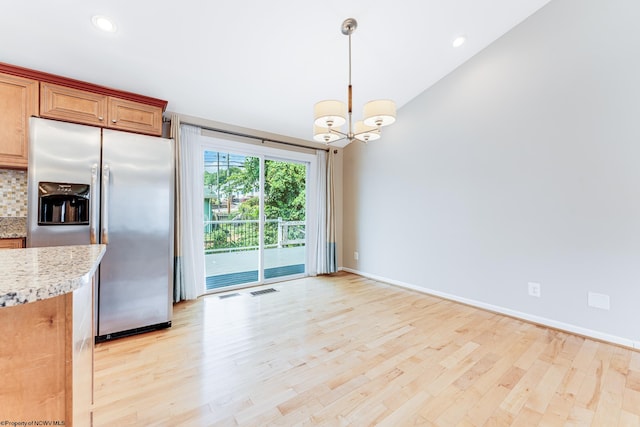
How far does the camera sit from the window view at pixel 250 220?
4004 millimetres

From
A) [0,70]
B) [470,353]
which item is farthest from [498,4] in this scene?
[0,70]

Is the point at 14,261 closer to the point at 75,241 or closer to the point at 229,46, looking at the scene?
the point at 75,241

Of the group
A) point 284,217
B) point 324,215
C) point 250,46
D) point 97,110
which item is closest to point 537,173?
point 324,215

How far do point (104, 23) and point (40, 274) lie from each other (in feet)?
7.92

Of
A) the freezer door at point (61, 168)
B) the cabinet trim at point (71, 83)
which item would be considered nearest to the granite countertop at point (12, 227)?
the freezer door at point (61, 168)

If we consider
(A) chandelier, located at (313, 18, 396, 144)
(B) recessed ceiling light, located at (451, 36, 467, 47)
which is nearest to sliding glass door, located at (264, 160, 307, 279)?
(A) chandelier, located at (313, 18, 396, 144)

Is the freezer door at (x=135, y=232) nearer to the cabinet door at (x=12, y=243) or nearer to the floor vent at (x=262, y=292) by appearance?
the cabinet door at (x=12, y=243)

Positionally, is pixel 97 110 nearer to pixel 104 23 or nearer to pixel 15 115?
pixel 15 115

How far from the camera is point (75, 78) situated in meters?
2.46

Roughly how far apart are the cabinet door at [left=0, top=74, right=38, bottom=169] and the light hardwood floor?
1753 mm

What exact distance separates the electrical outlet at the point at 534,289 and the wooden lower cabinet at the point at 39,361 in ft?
12.2

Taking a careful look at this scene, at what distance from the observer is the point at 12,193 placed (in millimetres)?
2555

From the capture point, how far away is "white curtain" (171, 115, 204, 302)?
3.36 m

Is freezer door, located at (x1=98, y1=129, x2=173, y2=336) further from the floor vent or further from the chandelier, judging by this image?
the chandelier
